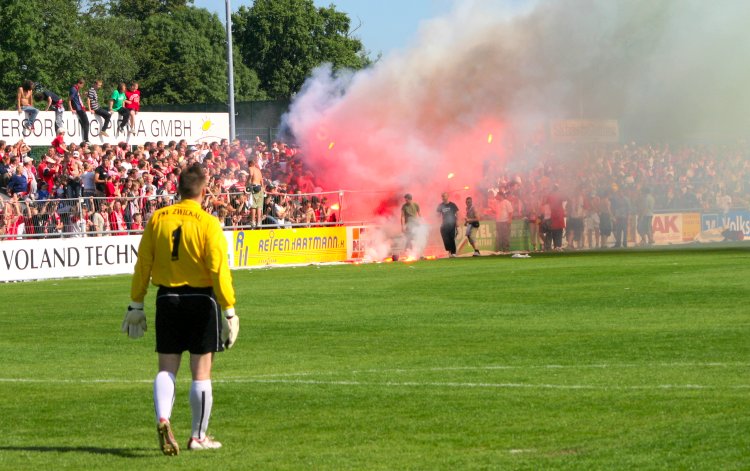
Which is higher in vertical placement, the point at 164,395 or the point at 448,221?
the point at 448,221

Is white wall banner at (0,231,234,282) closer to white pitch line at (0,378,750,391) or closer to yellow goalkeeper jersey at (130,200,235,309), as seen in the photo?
white pitch line at (0,378,750,391)

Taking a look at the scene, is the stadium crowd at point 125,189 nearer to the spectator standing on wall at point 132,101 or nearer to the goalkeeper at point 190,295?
the spectator standing on wall at point 132,101

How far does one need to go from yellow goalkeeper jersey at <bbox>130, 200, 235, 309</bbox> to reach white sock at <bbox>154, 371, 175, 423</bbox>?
2.16 feet

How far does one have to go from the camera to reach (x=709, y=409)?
409 inches

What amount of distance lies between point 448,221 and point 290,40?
73925 millimetres

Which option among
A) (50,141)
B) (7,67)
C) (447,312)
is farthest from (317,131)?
(7,67)

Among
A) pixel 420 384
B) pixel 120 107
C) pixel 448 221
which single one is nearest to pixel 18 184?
pixel 120 107

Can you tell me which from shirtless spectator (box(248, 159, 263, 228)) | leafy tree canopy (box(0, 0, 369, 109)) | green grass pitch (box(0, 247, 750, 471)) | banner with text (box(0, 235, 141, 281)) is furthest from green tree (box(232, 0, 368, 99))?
green grass pitch (box(0, 247, 750, 471))

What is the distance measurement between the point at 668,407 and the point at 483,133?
105ft

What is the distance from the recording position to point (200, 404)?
9.38 m

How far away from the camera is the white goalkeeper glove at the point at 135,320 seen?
958cm

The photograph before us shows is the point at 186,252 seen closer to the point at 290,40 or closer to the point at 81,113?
the point at 81,113

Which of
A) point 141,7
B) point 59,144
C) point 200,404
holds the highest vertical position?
point 141,7

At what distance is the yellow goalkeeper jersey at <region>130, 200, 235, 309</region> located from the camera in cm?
934
